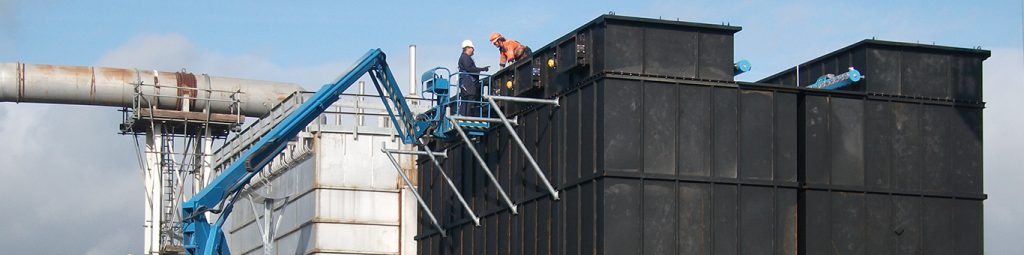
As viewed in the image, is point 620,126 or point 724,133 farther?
point 724,133

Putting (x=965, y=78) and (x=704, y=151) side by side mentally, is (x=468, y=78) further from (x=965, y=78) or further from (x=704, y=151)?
(x=965, y=78)

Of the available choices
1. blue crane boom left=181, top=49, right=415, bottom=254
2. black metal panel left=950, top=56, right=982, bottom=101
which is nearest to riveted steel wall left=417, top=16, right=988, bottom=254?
black metal panel left=950, top=56, right=982, bottom=101

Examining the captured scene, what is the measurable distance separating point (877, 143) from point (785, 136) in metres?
2.11

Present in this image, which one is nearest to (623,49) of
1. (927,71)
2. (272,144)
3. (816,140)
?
(816,140)

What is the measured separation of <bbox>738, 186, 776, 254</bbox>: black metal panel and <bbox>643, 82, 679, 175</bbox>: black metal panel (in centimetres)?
152

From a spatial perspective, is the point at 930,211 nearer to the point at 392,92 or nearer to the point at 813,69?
the point at 813,69

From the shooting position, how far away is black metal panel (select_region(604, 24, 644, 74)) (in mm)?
29516

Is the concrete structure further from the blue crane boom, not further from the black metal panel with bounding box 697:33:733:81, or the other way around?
the black metal panel with bounding box 697:33:733:81

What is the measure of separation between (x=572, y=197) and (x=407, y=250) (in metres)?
19.4

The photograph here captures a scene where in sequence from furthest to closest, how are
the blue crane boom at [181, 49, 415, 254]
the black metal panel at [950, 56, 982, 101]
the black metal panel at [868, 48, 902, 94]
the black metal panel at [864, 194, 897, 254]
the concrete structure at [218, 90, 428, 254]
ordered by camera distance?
the concrete structure at [218, 90, 428, 254] → the blue crane boom at [181, 49, 415, 254] → the black metal panel at [950, 56, 982, 101] → the black metal panel at [868, 48, 902, 94] → the black metal panel at [864, 194, 897, 254]

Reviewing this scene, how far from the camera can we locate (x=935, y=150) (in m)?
31.9

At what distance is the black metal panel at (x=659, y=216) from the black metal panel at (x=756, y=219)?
1.31 metres

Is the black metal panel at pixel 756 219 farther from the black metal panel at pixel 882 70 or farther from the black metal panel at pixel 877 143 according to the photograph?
the black metal panel at pixel 882 70

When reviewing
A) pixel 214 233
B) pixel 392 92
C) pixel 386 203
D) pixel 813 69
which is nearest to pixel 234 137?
pixel 386 203
